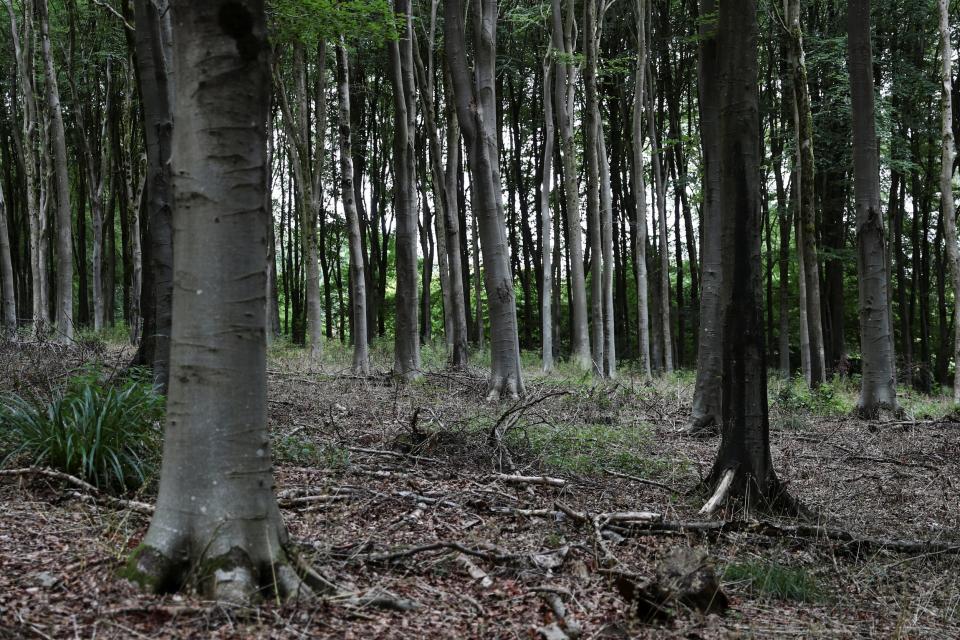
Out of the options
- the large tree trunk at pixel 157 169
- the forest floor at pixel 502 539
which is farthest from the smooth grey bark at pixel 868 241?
the large tree trunk at pixel 157 169

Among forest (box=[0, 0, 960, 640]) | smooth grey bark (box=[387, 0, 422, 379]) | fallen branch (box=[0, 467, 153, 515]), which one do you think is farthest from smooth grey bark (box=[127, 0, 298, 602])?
smooth grey bark (box=[387, 0, 422, 379])

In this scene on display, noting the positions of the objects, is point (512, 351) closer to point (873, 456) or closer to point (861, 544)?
point (873, 456)

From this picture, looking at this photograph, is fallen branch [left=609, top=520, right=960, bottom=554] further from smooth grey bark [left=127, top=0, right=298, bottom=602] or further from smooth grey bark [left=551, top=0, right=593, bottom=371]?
smooth grey bark [left=551, top=0, right=593, bottom=371]

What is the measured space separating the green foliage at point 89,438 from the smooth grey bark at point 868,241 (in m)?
9.81

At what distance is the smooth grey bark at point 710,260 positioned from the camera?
8.40 m

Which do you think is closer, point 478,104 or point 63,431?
point 63,431

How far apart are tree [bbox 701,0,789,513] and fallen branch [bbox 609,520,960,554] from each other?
421 mm

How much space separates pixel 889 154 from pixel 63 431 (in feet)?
73.9

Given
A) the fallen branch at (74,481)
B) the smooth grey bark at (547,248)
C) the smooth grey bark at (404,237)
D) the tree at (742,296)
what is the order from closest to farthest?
the fallen branch at (74,481)
the tree at (742,296)
the smooth grey bark at (404,237)
the smooth grey bark at (547,248)

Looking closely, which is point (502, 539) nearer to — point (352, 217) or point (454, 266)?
point (352, 217)

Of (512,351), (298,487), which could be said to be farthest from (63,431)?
(512,351)

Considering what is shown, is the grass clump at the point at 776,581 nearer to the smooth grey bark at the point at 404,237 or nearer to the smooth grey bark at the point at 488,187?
the smooth grey bark at the point at 488,187

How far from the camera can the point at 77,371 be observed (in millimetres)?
7680

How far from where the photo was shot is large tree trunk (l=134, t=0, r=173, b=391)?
6.89 m
